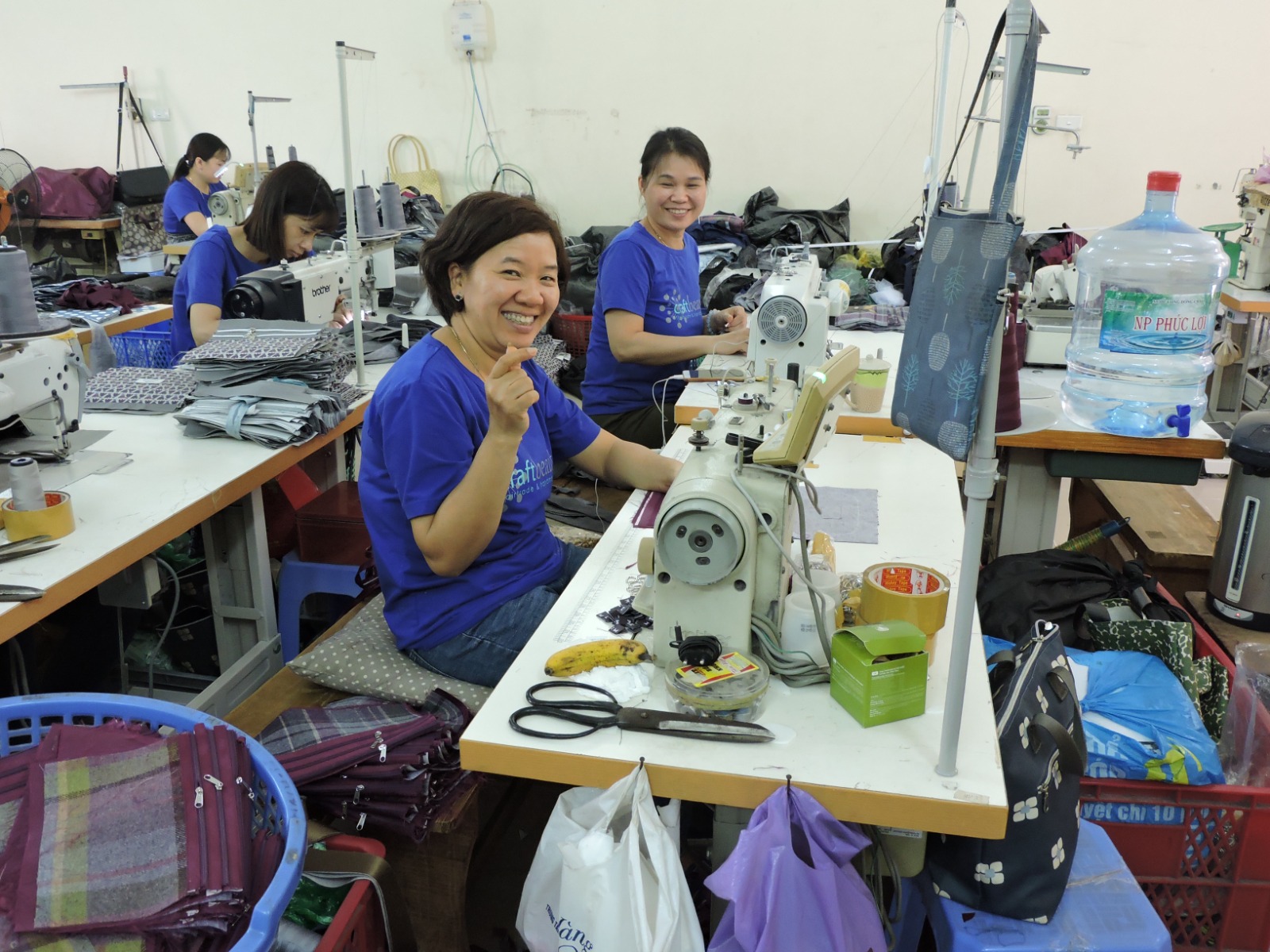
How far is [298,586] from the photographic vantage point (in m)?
2.49

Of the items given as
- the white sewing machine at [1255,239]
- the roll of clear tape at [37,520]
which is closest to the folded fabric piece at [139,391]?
the roll of clear tape at [37,520]

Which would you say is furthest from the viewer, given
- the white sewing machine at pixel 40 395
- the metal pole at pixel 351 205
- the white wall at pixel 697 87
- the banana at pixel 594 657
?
the white wall at pixel 697 87

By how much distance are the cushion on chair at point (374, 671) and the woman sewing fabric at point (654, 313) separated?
1281mm

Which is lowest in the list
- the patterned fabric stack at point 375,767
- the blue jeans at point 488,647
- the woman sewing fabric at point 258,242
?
the patterned fabric stack at point 375,767

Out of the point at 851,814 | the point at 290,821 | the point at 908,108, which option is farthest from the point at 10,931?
the point at 908,108

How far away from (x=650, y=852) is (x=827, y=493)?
1019mm

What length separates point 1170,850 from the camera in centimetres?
163

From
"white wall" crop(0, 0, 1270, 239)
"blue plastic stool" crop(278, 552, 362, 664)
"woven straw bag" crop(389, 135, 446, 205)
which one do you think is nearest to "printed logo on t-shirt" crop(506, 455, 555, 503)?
"blue plastic stool" crop(278, 552, 362, 664)

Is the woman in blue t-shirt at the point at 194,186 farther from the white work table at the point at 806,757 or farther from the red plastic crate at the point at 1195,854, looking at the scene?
the red plastic crate at the point at 1195,854

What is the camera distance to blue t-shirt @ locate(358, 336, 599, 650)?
65.0 inches

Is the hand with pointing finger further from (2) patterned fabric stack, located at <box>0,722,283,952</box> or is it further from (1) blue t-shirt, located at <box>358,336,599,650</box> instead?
(2) patterned fabric stack, located at <box>0,722,283,952</box>

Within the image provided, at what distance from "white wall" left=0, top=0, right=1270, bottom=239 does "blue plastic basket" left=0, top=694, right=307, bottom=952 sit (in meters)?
4.18

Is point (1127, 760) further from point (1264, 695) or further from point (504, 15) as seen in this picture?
point (504, 15)

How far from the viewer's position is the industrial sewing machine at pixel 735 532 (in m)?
1.30
